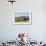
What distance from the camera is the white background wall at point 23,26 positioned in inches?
171

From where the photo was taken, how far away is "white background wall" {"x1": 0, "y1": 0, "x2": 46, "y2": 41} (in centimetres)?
434

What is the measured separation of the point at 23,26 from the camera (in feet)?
14.4

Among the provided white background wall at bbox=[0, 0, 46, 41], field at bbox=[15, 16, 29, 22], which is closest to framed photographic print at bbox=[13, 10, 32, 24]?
field at bbox=[15, 16, 29, 22]

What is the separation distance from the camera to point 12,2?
4309 mm

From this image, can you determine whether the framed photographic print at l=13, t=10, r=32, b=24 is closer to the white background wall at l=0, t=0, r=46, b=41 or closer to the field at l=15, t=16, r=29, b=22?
the field at l=15, t=16, r=29, b=22

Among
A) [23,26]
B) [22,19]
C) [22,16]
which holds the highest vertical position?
[22,16]

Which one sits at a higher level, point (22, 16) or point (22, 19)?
point (22, 16)

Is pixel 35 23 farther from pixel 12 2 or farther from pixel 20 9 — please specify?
pixel 12 2

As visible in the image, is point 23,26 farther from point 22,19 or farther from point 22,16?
point 22,16

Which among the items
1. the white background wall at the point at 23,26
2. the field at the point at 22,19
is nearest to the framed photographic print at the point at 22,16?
the field at the point at 22,19

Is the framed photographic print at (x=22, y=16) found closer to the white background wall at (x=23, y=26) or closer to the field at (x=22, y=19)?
the field at (x=22, y=19)

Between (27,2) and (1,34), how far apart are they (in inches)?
55.9

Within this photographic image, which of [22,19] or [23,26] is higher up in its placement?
[22,19]

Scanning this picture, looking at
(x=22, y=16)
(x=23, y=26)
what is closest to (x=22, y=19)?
(x=22, y=16)
